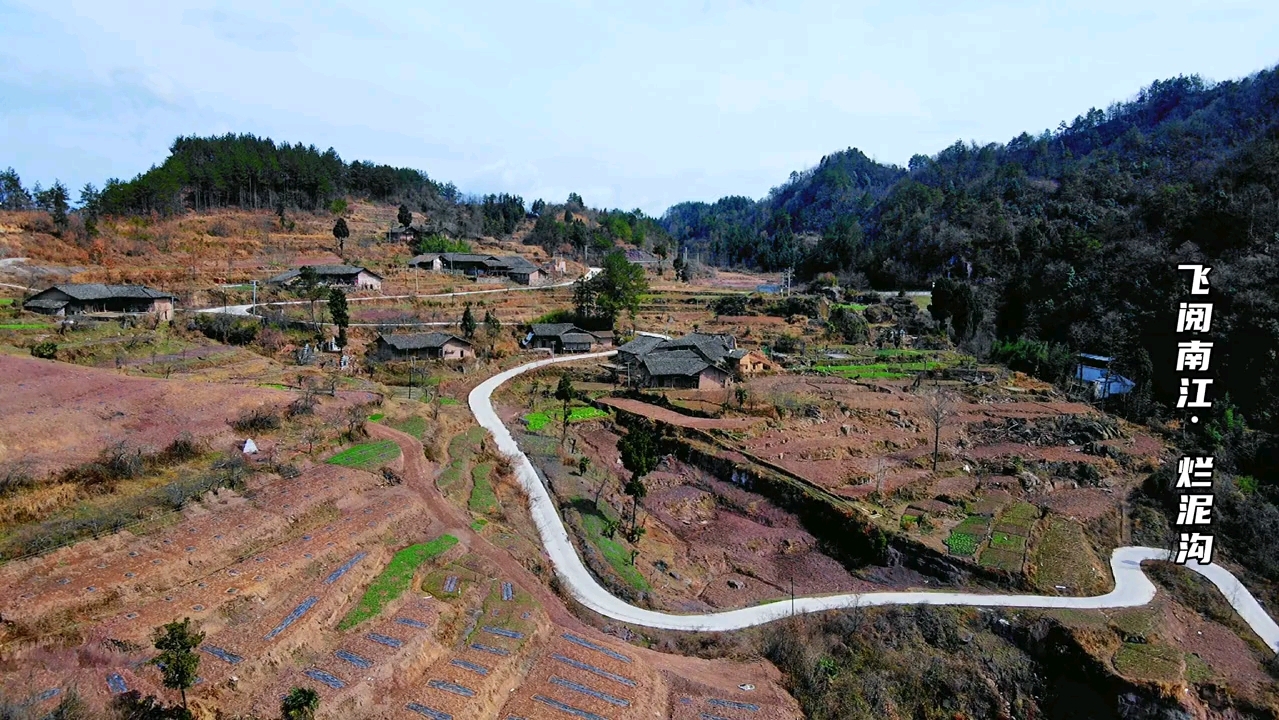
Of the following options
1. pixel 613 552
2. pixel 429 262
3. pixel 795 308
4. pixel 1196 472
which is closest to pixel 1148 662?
pixel 1196 472

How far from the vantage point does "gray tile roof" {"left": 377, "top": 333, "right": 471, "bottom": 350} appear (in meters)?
47.9

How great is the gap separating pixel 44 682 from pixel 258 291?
52.3 meters

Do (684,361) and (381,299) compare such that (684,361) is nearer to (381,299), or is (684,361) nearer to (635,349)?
(635,349)

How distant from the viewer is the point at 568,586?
22531 millimetres

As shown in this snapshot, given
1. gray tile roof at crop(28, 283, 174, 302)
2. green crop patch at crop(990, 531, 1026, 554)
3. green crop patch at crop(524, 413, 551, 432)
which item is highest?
gray tile roof at crop(28, 283, 174, 302)

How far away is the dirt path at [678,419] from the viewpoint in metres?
39.1

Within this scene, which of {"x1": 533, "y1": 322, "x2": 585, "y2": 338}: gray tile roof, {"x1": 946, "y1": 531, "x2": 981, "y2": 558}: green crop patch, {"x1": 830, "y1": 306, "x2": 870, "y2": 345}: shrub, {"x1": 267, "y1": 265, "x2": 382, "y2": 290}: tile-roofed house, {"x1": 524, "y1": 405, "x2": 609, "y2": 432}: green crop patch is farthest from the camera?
{"x1": 830, "y1": 306, "x2": 870, "y2": 345}: shrub

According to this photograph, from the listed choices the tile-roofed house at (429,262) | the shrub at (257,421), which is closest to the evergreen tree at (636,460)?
the shrub at (257,421)

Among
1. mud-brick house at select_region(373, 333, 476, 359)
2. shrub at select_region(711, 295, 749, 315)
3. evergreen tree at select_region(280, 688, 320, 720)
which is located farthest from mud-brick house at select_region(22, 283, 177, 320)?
shrub at select_region(711, 295, 749, 315)

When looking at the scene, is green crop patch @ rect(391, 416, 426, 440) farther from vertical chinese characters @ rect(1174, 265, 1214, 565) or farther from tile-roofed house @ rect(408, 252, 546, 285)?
tile-roofed house @ rect(408, 252, 546, 285)

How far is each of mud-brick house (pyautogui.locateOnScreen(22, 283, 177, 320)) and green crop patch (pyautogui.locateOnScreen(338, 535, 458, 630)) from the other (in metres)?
38.1

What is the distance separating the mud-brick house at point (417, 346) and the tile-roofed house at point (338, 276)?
18.2m

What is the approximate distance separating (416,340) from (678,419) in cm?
2092

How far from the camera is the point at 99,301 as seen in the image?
47.2 metres
